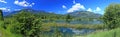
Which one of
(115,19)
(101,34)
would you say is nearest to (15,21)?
(115,19)

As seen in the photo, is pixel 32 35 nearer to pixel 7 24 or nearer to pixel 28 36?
pixel 28 36

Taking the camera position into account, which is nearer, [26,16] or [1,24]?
[1,24]

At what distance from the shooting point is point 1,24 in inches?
934

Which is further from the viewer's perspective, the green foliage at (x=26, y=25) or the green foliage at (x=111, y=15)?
the green foliage at (x=111, y=15)

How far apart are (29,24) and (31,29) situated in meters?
0.68

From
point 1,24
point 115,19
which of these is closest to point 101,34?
point 1,24

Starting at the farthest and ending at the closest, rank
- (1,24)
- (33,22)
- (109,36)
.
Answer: (33,22), (1,24), (109,36)

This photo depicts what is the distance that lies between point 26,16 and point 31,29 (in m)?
1.54

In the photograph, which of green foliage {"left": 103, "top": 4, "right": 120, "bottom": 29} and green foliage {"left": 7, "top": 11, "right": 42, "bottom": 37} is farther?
green foliage {"left": 103, "top": 4, "right": 120, "bottom": 29}

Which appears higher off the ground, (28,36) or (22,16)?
(22,16)

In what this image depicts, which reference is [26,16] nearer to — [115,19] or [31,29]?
[31,29]

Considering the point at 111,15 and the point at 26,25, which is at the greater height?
the point at 111,15

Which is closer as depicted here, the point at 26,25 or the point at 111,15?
the point at 26,25

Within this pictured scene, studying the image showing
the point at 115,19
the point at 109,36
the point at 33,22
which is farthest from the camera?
the point at 115,19
